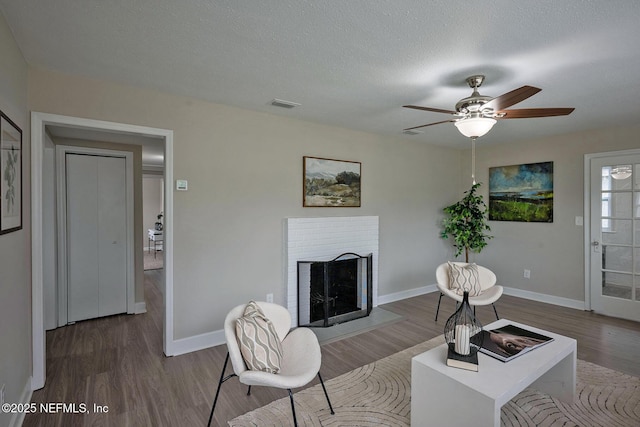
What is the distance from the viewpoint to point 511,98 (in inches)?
83.9

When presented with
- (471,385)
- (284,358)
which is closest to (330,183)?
(284,358)

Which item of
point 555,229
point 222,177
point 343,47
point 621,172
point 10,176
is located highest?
point 343,47

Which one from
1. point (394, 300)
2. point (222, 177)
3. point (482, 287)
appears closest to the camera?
point (222, 177)

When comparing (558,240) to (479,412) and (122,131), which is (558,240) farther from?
(122,131)

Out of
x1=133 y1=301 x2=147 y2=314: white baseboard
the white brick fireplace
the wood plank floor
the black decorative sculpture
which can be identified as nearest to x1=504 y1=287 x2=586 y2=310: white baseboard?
the wood plank floor

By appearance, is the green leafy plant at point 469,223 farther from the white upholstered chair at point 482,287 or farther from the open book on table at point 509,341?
the open book on table at point 509,341

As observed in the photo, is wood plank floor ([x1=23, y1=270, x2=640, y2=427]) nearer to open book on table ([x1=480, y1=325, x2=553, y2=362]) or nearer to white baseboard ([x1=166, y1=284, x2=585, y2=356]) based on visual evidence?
white baseboard ([x1=166, y1=284, x2=585, y2=356])

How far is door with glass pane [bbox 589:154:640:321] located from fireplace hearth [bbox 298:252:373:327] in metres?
2.98

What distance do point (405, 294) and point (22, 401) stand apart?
4.31 meters

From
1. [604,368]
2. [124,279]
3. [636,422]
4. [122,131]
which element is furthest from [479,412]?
[124,279]

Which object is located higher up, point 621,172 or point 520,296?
point 621,172

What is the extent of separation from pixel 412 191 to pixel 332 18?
3.64 meters

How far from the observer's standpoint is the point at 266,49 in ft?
6.93

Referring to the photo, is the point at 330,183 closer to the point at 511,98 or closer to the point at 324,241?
the point at 324,241
